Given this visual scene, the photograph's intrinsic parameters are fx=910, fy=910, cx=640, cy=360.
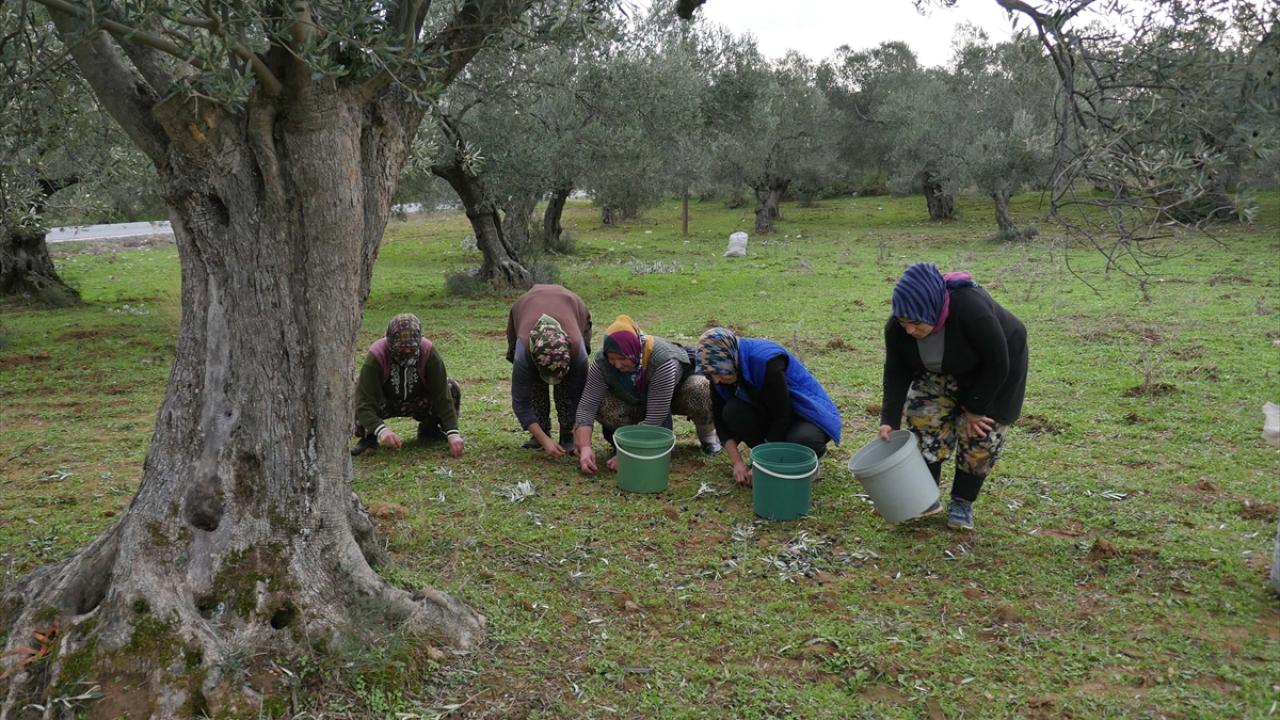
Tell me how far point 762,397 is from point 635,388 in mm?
896

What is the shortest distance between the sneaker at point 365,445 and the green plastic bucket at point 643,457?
2.12 m

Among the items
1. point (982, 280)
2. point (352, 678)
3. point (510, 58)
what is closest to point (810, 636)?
point (352, 678)

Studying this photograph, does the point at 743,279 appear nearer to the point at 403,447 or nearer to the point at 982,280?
the point at 982,280

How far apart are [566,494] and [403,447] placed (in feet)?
6.01

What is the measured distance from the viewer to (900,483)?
15.6 ft

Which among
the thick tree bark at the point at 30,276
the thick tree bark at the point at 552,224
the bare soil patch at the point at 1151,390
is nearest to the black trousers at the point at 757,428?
the bare soil patch at the point at 1151,390

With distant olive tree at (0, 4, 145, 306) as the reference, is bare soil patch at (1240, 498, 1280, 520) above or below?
below

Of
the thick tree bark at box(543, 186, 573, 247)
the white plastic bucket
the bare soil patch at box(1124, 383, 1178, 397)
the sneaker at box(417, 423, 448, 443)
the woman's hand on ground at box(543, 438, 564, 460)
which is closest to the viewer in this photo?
the white plastic bucket

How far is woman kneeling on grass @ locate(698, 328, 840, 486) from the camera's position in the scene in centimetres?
560

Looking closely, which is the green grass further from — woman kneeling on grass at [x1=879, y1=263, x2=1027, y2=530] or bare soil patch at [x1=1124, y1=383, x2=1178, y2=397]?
woman kneeling on grass at [x1=879, y1=263, x2=1027, y2=530]

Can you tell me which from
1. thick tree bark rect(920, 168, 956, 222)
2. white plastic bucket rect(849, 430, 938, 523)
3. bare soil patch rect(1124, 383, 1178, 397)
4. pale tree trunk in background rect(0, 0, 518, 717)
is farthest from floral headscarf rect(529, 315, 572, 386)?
thick tree bark rect(920, 168, 956, 222)

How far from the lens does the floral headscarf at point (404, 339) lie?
20.5ft

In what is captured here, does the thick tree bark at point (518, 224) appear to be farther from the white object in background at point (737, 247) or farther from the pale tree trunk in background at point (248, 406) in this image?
the pale tree trunk in background at point (248, 406)

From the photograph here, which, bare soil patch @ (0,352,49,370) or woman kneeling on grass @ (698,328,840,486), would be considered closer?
woman kneeling on grass @ (698,328,840,486)
